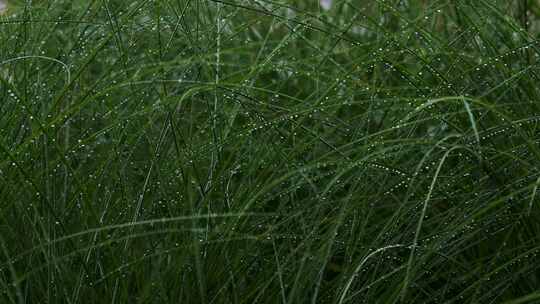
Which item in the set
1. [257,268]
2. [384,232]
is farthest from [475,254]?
[257,268]

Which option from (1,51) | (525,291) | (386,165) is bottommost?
(525,291)

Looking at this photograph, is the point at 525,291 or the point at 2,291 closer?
the point at 2,291

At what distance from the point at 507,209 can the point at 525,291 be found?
0.50 ft

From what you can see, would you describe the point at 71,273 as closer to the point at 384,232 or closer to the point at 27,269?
the point at 27,269

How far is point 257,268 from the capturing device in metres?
1.84

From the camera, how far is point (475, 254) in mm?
1875

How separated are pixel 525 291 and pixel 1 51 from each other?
122 cm

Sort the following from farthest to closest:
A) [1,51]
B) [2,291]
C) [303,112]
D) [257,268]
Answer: [1,51]
[257,268]
[303,112]
[2,291]

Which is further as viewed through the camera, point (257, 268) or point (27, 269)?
point (257, 268)

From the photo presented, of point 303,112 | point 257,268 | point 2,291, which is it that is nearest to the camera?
point 2,291

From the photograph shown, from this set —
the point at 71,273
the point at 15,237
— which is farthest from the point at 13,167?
the point at 71,273

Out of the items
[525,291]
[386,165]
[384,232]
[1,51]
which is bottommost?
[525,291]

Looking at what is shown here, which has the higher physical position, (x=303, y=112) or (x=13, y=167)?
(x=303, y=112)

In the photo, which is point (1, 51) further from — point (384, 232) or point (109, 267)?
point (384, 232)
